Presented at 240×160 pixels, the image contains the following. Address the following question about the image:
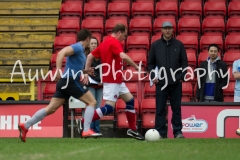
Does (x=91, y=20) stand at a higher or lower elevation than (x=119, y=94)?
higher

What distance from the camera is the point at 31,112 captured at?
528 inches

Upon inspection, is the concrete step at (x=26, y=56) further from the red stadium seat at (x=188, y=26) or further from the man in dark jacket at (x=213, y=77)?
the man in dark jacket at (x=213, y=77)

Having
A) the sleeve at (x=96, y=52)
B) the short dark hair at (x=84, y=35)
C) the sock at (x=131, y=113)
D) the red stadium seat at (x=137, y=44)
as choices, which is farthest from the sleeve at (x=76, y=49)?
the red stadium seat at (x=137, y=44)

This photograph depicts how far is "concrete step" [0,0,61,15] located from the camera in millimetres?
18844

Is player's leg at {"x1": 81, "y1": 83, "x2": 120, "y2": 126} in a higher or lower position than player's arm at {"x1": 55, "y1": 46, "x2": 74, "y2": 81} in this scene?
lower

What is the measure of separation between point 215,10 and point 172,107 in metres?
6.17

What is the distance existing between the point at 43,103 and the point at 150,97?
7.67ft

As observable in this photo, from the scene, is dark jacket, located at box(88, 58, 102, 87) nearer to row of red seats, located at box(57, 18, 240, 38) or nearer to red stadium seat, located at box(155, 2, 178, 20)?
row of red seats, located at box(57, 18, 240, 38)

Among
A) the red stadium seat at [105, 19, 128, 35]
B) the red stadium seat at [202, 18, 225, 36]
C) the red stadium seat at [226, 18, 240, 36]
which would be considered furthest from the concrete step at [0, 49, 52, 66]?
the red stadium seat at [226, 18, 240, 36]

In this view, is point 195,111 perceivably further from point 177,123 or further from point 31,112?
point 31,112

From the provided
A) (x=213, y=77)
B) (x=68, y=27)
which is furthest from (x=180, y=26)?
(x=213, y=77)

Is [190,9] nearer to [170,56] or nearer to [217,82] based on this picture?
[217,82]

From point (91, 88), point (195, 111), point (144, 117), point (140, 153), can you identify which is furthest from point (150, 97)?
point (140, 153)

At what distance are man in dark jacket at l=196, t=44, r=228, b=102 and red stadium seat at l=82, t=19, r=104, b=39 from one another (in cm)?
471
